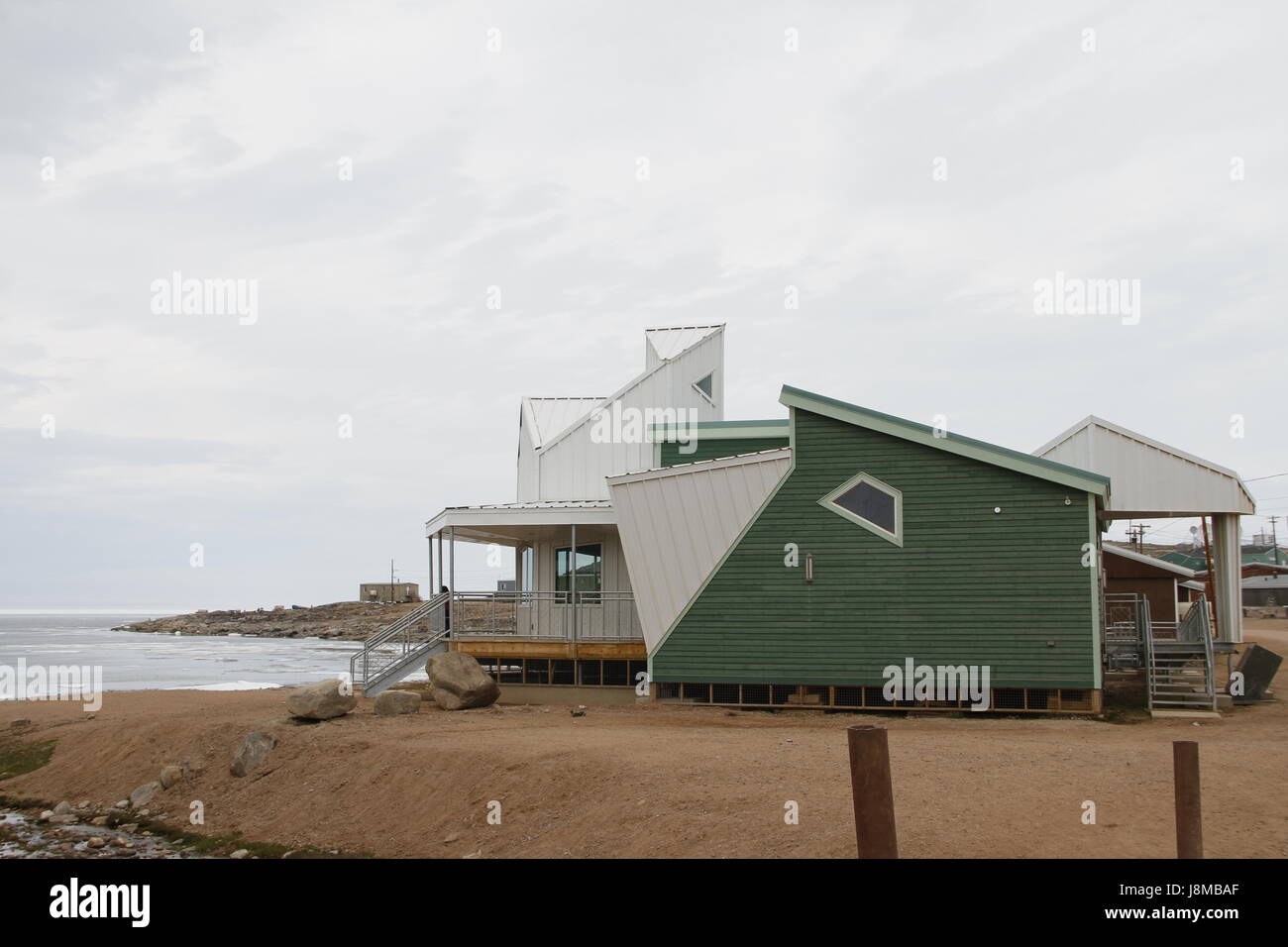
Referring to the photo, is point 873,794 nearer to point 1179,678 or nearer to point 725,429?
point 725,429

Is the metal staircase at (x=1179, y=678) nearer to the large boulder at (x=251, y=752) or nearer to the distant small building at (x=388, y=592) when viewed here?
the large boulder at (x=251, y=752)

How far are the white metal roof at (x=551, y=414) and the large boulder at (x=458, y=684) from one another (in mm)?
7676

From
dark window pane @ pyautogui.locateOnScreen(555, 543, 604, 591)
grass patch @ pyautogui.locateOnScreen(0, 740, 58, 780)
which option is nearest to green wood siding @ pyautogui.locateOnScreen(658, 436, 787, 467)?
dark window pane @ pyautogui.locateOnScreen(555, 543, 604, 591)

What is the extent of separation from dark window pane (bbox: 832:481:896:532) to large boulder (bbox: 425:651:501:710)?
7558 mm

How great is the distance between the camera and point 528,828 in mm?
12273

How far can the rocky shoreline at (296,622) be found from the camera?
325ft

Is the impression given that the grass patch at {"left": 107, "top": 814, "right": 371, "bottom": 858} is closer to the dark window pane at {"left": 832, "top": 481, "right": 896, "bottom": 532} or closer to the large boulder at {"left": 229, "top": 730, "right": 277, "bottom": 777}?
the large boulder at {"left": 229, "top": 730, "right": 277, "bottom": 777}

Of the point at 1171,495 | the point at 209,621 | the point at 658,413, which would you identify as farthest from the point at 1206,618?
the point at 209,621

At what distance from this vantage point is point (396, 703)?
19.5m

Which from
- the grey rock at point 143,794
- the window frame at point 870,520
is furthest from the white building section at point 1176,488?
the grey rock at point 143,794

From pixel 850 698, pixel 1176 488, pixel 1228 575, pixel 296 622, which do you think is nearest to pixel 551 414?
pixel 850 698

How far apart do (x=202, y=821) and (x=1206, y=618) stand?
1775 cm

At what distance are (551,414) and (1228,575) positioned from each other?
1658 cm
